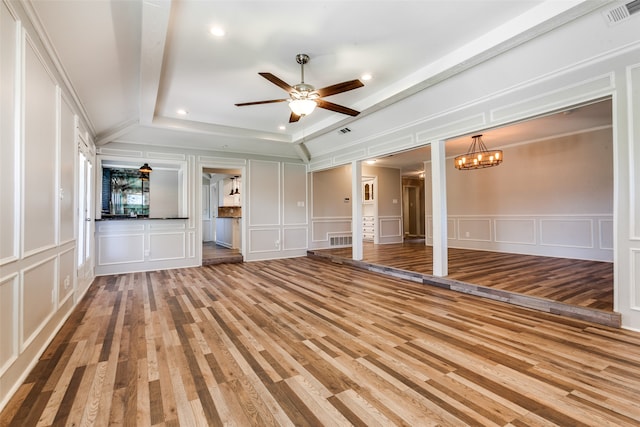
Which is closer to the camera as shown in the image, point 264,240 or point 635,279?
point 635,279

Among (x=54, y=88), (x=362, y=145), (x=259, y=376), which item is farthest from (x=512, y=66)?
(x=54, y=88)

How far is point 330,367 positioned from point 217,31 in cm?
326

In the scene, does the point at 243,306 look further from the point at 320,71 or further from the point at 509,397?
the point at 320,71

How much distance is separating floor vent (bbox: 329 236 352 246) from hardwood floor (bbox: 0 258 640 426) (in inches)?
187

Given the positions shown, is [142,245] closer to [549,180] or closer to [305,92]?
[305,92]

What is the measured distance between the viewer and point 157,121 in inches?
212

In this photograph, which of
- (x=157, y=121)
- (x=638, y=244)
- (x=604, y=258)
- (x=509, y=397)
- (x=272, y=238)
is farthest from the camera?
(x=272, y=238)

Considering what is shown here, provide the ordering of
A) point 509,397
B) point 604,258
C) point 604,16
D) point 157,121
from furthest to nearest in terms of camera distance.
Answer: point 604,258
point 157,121
point 604,16
point 509,397

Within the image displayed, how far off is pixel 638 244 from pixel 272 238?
6.38 m

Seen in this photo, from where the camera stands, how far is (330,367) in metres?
2.15

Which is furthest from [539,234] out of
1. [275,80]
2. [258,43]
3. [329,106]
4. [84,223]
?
[84,223]

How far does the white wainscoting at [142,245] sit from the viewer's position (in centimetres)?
566

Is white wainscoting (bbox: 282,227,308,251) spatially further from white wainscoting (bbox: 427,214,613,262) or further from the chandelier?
white wainscoting (bbox: 427,214,613,262)

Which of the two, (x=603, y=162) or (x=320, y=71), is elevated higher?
(x=320, y=71)
